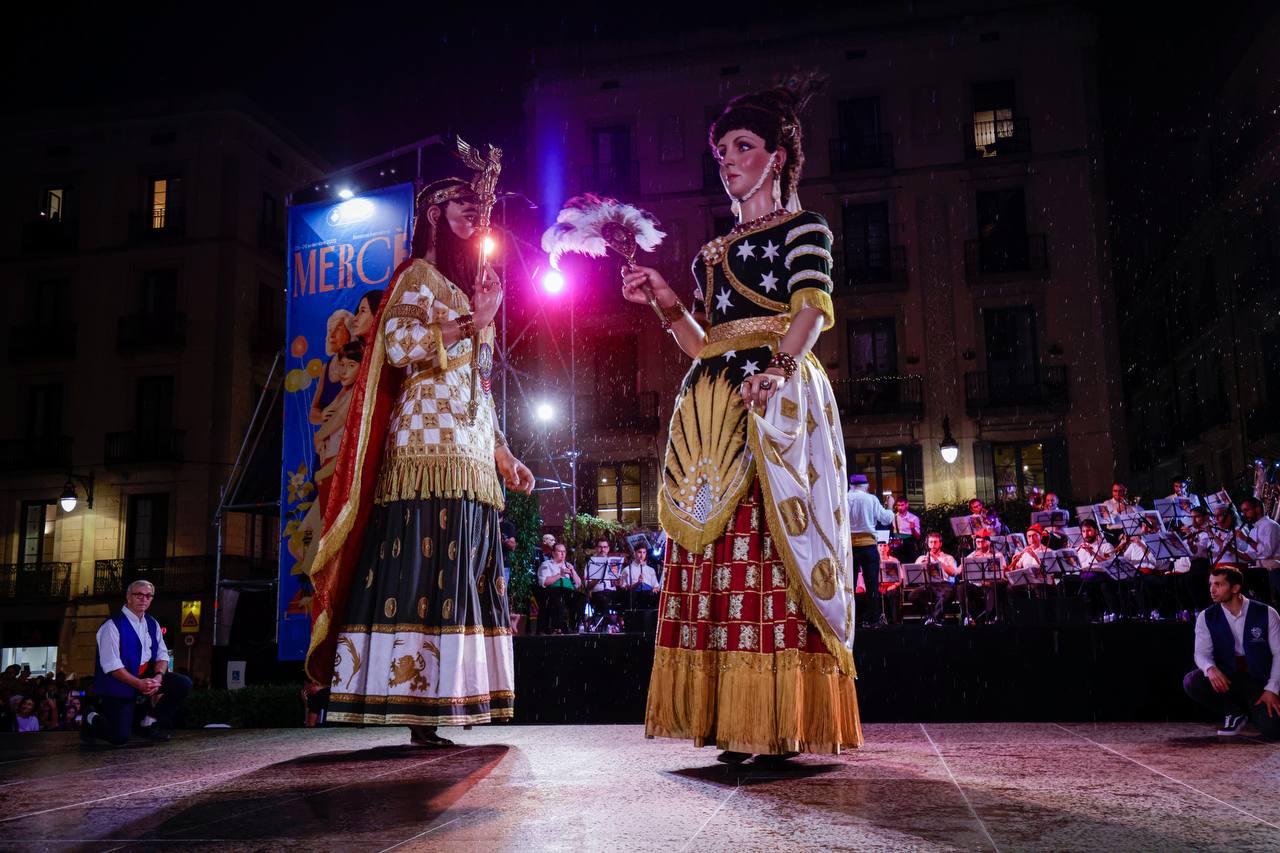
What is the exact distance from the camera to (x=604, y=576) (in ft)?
47.3

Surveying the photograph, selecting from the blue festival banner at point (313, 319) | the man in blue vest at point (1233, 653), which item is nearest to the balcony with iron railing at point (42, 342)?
the blue festival banner at point (313, 319)

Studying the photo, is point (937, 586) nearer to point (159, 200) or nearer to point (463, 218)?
point (463, 218)

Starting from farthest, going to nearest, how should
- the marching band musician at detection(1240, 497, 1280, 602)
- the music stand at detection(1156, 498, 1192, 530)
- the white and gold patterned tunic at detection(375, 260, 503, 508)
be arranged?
the music stand at detection(1156, 498, 1192, 530) < the marching band musician at detection(1240, 497, 1280, 602) < the white and gold patterned tunic at detection(375, 260, 503, 508)

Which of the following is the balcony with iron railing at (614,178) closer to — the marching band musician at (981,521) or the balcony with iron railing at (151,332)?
the balcony with iron railing at (151,332)

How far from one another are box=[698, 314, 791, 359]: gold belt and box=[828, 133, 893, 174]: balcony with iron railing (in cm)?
2237

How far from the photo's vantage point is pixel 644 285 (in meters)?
4.43

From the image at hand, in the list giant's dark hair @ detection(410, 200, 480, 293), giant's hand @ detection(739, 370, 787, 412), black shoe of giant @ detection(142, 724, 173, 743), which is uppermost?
giant's dark hair @ detection(410, 200, 480, 293)

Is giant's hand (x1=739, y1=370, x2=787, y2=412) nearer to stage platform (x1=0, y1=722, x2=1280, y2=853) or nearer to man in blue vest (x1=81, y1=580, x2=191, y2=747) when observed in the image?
stage platform (x1=0, y1=722, x2=1280, y2=853)

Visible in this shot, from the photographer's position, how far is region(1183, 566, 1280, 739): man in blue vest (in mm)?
5863

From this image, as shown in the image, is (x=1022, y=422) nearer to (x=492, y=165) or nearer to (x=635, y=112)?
(x=635, y=112)

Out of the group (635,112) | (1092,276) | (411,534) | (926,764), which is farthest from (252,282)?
(926,764)

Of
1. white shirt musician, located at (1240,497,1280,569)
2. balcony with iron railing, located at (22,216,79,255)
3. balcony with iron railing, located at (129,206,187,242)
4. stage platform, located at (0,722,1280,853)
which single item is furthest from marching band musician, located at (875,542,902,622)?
balcony with iron railing, located at (22,216,79,255)

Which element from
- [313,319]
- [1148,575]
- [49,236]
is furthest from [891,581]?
[49,236]

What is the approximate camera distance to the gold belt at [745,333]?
424 cm
